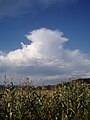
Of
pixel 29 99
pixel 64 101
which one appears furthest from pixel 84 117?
pixel 29 99

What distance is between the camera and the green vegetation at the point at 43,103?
1338cm

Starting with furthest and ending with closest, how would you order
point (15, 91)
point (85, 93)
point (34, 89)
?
point (85, 93) → point (34, 89) → point (15, 91)

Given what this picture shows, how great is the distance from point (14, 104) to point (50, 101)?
1994 millimetres

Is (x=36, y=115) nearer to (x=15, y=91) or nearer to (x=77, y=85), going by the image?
(x=15, y=91)

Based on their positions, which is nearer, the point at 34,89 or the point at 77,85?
the point at 34,89

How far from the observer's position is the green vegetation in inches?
527

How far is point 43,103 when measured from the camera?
47.6 feet

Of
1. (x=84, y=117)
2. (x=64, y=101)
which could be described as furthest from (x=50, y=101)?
(x=84, y=117)

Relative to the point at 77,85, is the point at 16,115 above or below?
below

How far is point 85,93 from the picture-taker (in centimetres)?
1667

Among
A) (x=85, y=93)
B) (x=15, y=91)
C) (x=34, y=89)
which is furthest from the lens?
(x=85, y=93)

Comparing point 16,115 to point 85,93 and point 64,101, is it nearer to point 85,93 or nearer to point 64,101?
point 64,101

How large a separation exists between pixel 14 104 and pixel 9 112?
1.78 feet

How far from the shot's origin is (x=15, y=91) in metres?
14.2
